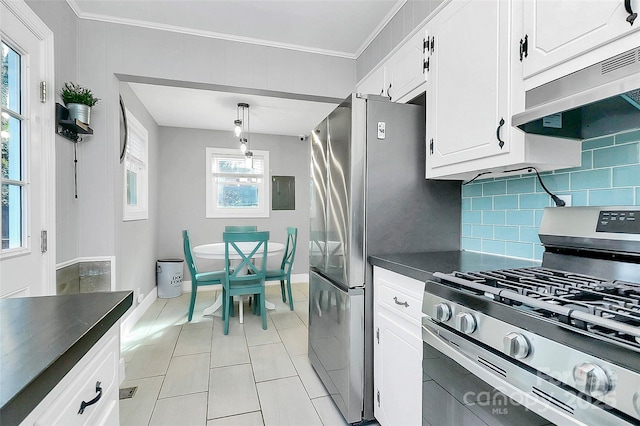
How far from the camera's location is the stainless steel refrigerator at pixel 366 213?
1.67 metres

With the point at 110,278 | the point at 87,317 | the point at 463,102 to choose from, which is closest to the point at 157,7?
the point at 110,278

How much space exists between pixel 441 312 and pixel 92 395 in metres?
0.96

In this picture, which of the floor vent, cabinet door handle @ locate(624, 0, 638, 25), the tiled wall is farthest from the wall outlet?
the floor vent

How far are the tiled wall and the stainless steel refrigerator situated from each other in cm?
13

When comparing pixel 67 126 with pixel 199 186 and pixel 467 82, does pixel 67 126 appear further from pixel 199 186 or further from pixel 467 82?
pixel 199 186

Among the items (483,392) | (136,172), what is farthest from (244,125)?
(483,392)

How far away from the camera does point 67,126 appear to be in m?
1.95

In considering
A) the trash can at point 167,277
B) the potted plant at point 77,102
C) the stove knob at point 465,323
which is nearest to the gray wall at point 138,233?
the trash can at point 167,277

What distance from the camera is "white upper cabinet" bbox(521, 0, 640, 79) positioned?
2.91 ft

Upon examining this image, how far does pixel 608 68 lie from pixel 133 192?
3996mm

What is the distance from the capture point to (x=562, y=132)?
125 cm

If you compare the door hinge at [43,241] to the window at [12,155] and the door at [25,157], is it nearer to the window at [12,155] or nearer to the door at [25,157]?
the door at [25,157]

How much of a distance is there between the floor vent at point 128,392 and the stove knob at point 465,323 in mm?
2088

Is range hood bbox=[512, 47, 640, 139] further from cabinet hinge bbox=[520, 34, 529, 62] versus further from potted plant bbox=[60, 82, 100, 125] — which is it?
potted plant bbox=[60, 82, 100, 125]
